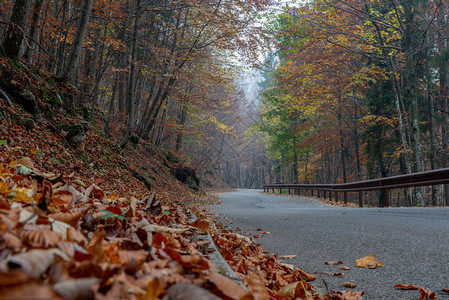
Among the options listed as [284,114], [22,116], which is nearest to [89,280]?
[22,116]

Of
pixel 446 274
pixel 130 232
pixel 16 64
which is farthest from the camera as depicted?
pixel 16 64

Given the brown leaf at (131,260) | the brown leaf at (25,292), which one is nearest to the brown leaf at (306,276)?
the brown leaf at (131,260)

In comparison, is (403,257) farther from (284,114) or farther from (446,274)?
(284,114)

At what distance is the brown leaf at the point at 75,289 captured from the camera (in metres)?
0.72

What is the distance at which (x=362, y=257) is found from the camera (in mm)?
3414

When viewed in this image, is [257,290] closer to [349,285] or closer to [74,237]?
[74,237]

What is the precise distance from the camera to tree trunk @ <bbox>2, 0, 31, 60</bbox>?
6.15 m

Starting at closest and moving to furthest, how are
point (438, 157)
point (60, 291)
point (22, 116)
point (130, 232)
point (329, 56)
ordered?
point (60, 291), point (130, 232), point (22, 116), point (329, 56), point (438, 157)

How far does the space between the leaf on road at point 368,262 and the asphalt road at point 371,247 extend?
0.08m

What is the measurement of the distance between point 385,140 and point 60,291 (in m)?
21.1

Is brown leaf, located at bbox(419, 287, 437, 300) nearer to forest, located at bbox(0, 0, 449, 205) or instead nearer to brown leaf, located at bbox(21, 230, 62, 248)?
brown leaf, located at bbox(21, 230, 62, 248)

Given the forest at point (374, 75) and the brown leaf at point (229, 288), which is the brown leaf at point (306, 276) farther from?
the forest at point (374, 75)

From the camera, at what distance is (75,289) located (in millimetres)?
739

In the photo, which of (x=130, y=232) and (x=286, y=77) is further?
(x=286, y=77)
